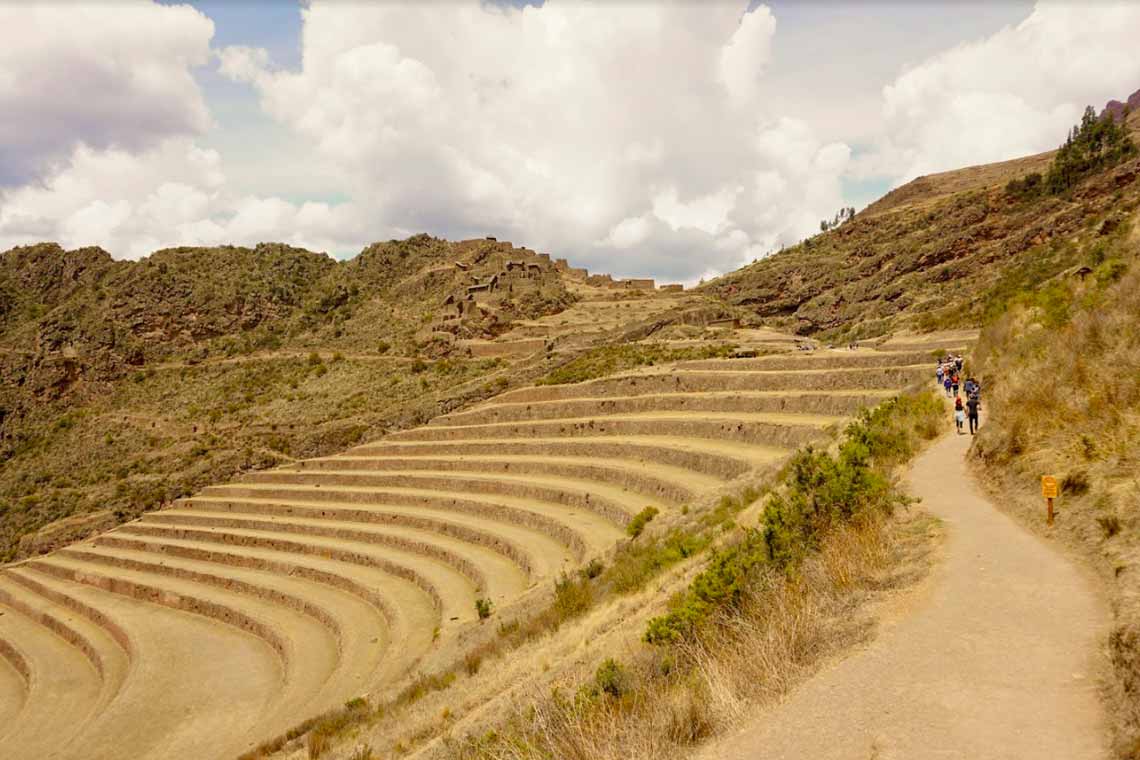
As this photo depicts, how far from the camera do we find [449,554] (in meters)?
17.0

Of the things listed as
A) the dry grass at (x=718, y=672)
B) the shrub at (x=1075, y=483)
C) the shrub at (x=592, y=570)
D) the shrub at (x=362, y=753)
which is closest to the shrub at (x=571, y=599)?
the shrub at (x=592, y=570)

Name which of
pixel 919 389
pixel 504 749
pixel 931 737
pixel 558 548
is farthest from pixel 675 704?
pixel 919 389

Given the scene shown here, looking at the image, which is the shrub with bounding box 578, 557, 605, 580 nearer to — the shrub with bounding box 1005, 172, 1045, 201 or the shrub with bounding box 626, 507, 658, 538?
the shrub with bounding box 626, 507, 658, 538

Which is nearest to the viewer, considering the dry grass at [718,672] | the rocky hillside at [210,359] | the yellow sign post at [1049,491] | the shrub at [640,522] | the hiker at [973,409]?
the dry grass at [718,672]

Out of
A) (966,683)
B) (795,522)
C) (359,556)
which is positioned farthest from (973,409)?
(359,556)

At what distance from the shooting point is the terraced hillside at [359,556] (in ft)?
46.5

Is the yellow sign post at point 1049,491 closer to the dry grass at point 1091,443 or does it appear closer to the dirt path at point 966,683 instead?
the dry grass at point 1091,443

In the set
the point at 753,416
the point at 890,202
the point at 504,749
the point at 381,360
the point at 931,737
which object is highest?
the point at 890,202

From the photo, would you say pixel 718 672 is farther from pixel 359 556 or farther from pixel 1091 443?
pixel 359 556

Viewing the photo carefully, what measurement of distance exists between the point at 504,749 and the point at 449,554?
40.1 ft

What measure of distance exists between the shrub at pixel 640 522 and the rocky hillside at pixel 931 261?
1776 centimetres

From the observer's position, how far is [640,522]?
44.9ft

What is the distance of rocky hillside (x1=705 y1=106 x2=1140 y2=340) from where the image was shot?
34531 millimetres

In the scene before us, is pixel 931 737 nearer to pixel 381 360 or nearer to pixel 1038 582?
pixel 1038 582
